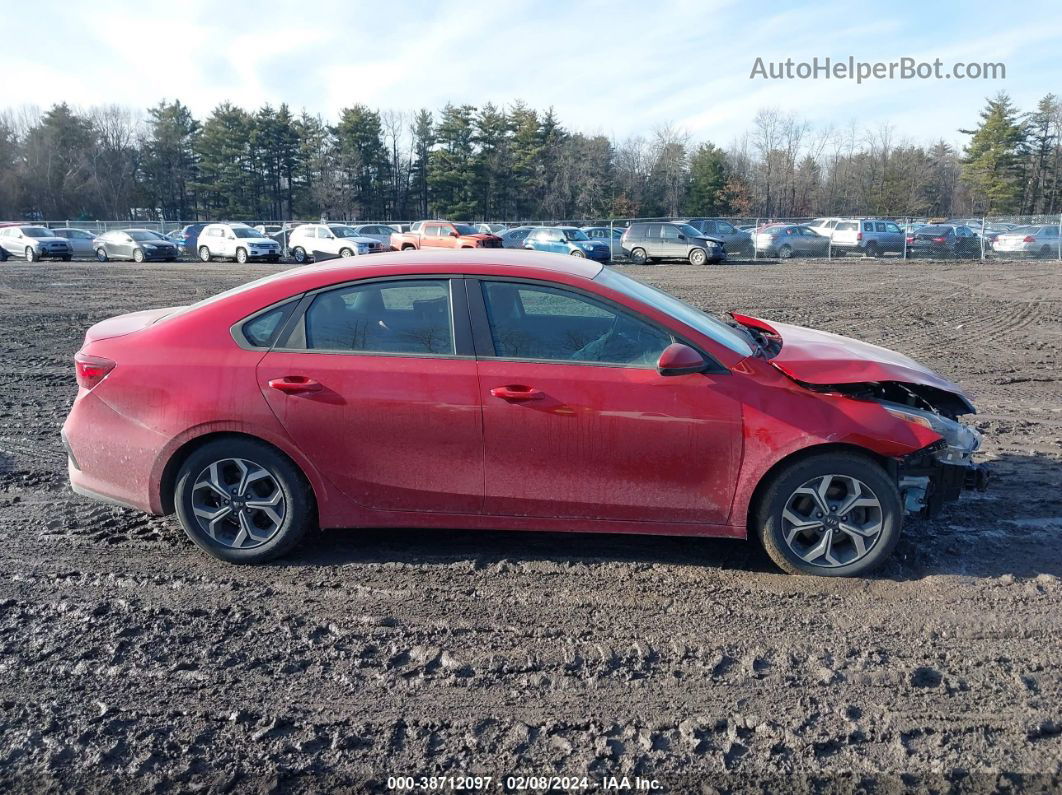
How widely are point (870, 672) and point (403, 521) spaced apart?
7.77 ft

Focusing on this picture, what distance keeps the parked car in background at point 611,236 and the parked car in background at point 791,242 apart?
6.17 m

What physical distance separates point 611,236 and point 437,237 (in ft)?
26.2

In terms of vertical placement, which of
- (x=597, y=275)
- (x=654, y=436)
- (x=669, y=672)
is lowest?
(x=669, y=672)

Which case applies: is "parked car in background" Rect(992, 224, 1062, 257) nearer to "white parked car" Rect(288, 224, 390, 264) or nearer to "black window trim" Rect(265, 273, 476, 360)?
"white parked car" Rect(288, 224, 390, 264)

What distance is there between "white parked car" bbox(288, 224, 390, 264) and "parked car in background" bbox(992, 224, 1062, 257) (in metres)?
25.0

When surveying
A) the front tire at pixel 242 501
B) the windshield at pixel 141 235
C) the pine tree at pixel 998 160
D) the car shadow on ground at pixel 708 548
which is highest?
the pine tree at pixel 998 160

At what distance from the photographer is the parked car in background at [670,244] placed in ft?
108

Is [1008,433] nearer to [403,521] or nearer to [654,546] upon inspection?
[654,546]

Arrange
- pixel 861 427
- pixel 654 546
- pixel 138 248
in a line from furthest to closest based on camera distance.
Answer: pixel 138 248, pixel 654 546, pixel 861 427

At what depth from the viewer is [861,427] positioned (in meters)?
4.05

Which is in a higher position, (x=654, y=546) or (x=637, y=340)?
(x=637, y=340)

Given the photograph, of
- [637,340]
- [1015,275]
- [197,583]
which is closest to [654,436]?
[637,340]

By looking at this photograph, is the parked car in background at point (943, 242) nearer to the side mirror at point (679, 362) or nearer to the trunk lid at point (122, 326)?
the side mirror at point (679, 362)

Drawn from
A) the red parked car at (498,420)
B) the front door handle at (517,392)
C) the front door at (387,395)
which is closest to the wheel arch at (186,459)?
the red parked car at (498,420)
